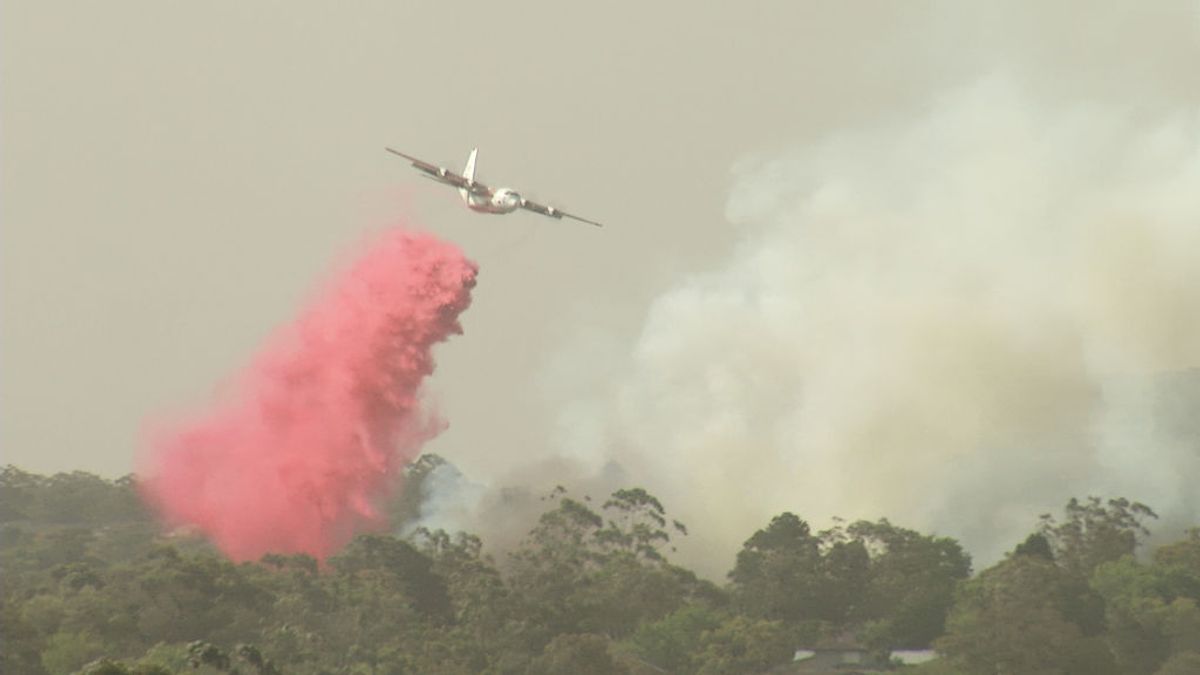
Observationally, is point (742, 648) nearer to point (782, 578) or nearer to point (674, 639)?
point (674, 639)

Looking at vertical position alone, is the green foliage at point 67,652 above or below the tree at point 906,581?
below

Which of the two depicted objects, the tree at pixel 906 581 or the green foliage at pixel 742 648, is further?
the tree at pixel 906 581

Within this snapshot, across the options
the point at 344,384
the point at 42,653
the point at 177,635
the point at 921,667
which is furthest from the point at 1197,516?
the point at 42,653

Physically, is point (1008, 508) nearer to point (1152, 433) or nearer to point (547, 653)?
point (1152, 433)

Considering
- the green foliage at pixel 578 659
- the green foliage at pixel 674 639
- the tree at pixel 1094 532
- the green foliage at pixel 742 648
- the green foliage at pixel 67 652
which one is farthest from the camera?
the tree at pixel 1094 532

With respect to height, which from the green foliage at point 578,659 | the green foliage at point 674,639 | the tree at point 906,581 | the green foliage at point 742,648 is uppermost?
the tree at point 906,581

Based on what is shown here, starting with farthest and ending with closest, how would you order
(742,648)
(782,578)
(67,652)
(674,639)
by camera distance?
A: (782,578) < (674,639) < (742,648) < (67,652)

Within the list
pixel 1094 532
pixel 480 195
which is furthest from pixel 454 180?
pixel 1094 532

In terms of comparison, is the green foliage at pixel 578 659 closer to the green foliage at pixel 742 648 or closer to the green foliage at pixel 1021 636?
the green foliage at pixel 742 648

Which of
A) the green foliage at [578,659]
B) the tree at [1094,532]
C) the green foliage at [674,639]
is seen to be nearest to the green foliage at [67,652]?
the green foliage at [578,659]
